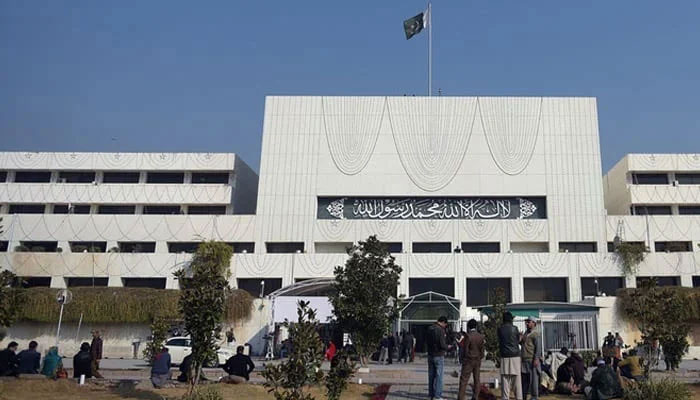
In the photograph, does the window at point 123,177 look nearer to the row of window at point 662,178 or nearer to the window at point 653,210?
the window at point 653,210

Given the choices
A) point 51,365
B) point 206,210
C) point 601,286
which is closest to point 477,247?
point 601,286

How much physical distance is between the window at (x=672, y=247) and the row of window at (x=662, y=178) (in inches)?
225

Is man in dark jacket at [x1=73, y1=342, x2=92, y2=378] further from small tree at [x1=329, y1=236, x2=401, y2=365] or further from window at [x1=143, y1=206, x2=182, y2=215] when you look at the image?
window at [x1=143, y1=206, x2=182, y2=215]

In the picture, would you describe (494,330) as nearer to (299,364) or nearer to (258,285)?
(299,364)

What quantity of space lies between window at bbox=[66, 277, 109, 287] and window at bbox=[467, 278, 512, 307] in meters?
24.5

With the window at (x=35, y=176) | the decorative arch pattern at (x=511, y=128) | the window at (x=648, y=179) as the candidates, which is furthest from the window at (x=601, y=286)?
the window at (x=35, y=176)

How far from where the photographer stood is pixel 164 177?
145 feet

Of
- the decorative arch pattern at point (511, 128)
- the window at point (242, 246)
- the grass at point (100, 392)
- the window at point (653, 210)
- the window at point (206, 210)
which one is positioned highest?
the decorative arch pattern at point (511, 128)

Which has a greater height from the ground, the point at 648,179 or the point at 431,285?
the point at 648,179

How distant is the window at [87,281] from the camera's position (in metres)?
39.2

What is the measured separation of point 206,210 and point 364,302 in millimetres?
26686

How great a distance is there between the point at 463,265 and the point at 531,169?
30.7 ft

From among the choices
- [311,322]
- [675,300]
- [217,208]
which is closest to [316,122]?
[217,208]

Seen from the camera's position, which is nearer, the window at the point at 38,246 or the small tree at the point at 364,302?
the small tree at the point at 364,302
